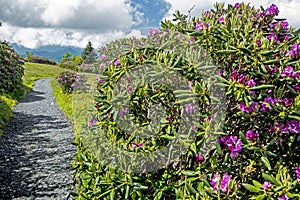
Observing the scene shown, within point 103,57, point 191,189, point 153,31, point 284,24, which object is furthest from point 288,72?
point 103,57

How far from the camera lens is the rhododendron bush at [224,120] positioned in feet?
6.18

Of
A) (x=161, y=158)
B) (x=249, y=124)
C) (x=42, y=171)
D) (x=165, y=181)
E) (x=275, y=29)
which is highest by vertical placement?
(x=275, y=29)

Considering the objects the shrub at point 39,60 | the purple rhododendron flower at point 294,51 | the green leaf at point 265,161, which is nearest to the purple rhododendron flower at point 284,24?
the purple rhododendron flower at point 294,51

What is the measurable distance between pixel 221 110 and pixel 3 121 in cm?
839

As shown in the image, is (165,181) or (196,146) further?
(165,181)

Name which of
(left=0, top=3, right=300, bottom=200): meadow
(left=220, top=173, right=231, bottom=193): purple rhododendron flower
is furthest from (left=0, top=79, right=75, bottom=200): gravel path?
(left=220, top=173, right=231, bottom=193): purple rhododendron flower

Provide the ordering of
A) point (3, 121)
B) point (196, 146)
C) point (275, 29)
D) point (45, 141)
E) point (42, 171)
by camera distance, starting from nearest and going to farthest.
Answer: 1. point (196, 146)
2. point (275, 29)
3. point (42, 171)
4. point (45, 141)
5. point (3, 121)

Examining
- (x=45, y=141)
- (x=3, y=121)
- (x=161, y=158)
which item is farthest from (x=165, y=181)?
(x=3, y=121)

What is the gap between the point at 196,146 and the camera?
1.94 metres

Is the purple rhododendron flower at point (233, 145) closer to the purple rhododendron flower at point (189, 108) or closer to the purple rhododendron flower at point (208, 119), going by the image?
the purple rhododendron flower at point (208, 119)

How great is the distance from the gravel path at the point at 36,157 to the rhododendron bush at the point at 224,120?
1395 mm

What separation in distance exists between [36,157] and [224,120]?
527 centimetres

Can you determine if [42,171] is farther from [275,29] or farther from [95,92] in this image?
[275,29]

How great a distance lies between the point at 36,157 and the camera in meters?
6.42
